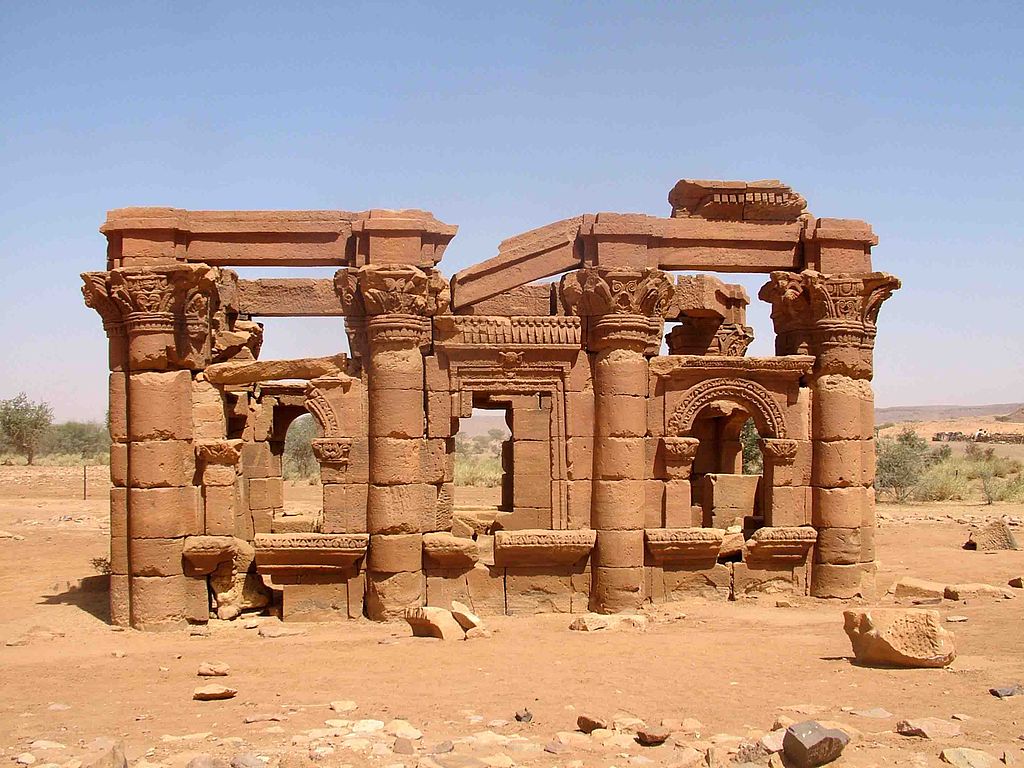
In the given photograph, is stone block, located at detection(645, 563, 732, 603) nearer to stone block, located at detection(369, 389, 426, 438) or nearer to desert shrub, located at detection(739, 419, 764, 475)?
stone block, located at detection(369, 389, 426, 438)

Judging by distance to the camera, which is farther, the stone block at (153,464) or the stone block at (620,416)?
the stone block at (620,416)

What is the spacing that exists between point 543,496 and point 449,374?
1.95 meters

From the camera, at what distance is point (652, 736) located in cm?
720

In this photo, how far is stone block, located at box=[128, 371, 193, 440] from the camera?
11.9 metres

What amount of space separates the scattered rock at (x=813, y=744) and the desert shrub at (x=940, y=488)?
74.8 feet

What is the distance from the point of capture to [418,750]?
284 inches

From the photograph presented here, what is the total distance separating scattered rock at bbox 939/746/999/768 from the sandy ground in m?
0.10

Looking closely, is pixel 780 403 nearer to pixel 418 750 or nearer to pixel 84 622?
pixel 418 750

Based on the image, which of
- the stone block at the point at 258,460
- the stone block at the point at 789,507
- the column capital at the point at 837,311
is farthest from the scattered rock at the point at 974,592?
the stone block at the point at 258,460

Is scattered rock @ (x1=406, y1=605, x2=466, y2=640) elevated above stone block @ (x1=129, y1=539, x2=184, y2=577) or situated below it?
below

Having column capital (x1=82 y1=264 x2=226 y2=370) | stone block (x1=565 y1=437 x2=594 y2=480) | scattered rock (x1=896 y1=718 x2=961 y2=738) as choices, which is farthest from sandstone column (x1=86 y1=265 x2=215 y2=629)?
scattered rock (x1=896 y1=718 x2=961 y2=738)

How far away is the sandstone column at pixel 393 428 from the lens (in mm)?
11992

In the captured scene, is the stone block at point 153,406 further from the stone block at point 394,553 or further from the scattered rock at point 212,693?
the scattered rock at point 212,693

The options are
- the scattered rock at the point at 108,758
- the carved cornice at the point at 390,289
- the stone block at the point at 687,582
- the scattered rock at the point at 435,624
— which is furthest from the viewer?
the stone block at the point at 687,582
